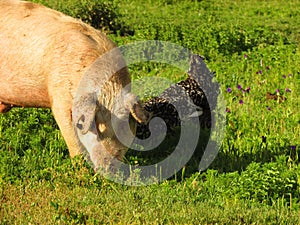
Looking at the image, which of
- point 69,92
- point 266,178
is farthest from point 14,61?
point 266,178

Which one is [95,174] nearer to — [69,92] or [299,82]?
[69,92]

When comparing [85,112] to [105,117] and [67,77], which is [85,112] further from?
[67,77]

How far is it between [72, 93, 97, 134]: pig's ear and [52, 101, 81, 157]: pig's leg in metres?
0.41

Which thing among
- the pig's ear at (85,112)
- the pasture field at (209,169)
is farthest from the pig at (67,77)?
the pasture field at (209,169)

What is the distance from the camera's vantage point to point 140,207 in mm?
5672

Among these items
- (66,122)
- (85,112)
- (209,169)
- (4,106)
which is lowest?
(209,169)

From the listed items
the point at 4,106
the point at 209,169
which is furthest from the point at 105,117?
the point at 4,106

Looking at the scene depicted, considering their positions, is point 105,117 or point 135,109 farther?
point 105,117

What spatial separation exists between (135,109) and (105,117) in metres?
0.33

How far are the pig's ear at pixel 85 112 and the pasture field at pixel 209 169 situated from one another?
2.08 ft

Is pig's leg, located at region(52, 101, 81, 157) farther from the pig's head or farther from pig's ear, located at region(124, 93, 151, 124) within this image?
pig's ear, located at region(124, 93, 151, 124)

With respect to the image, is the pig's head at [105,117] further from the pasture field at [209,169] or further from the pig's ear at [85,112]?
the pasture field at [209,169]

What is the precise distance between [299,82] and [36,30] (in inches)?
184

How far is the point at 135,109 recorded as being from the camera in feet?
18.5
